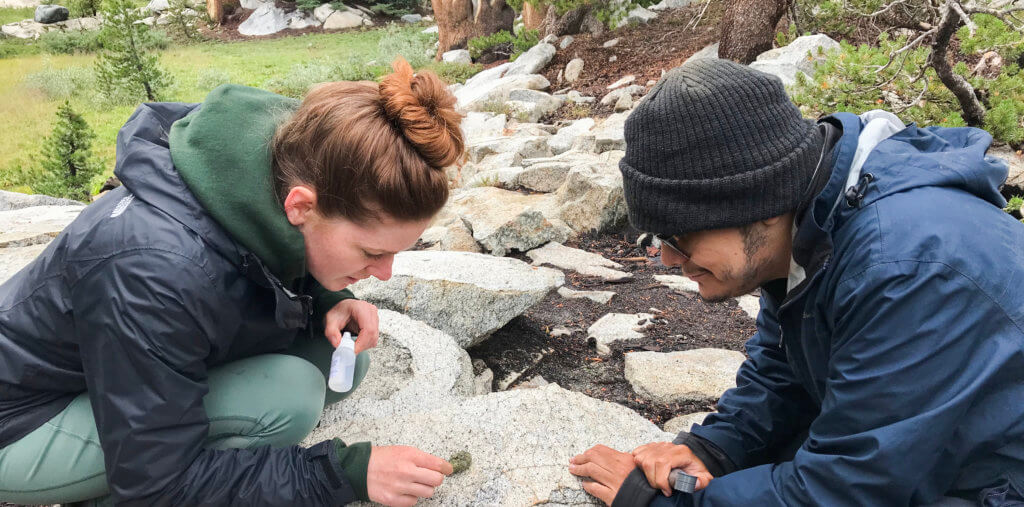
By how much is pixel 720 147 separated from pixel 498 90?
9.98 m

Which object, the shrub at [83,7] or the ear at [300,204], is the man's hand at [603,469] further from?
the shrub at [83,7]

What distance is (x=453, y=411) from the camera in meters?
2.36

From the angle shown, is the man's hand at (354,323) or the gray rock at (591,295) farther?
the gray rock at (591,295)

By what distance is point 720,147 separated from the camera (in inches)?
59.3

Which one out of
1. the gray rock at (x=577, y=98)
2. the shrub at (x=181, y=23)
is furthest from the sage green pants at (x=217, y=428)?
the shrub at (x=181, y=23)

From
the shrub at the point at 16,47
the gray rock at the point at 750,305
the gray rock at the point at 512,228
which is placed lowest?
the shrub at the point at 16,47

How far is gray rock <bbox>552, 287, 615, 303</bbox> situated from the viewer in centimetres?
412

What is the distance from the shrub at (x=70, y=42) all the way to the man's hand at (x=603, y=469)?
54.9ft

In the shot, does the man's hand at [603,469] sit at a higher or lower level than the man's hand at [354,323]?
lower

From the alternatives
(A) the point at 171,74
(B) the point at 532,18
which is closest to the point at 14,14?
(A) the point at 171,74

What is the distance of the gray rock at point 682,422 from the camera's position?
8.96 feet

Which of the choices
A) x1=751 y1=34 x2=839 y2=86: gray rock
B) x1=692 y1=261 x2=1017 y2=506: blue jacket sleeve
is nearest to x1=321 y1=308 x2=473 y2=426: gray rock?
x1=692 y1=261 x2=1017 y2=506: blue jacket sleeve

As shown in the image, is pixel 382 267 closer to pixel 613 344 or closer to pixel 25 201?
pixel 613 344

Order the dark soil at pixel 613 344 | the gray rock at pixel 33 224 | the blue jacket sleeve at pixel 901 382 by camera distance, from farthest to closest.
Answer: the gray rock at pixel 33 224
the dark soil at pixel 613 344
the blue jacket sleeve at pixel 901 382
